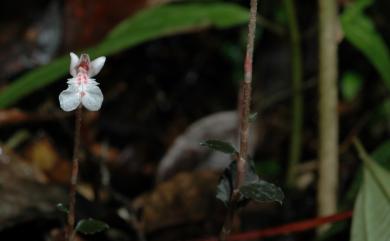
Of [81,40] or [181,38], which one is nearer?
[81,40]

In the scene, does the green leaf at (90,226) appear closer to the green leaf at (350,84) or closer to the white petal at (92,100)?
the white petal at (92,100)

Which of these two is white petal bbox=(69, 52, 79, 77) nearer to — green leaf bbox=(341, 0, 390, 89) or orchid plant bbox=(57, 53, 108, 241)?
orchid plant bbox=(57, 53, 108, 241)

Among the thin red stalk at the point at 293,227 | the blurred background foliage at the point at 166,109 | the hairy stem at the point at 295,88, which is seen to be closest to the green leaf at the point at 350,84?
the blurred background foliage at the point at 166,109

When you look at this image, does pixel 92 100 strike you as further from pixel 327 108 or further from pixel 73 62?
pixel 327 108

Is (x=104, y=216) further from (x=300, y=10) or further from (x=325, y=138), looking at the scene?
(x=300, y=10)

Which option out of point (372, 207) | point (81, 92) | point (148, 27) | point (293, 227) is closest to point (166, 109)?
point (148, 27)

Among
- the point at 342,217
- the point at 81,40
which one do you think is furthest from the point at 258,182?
the point at 81,40
